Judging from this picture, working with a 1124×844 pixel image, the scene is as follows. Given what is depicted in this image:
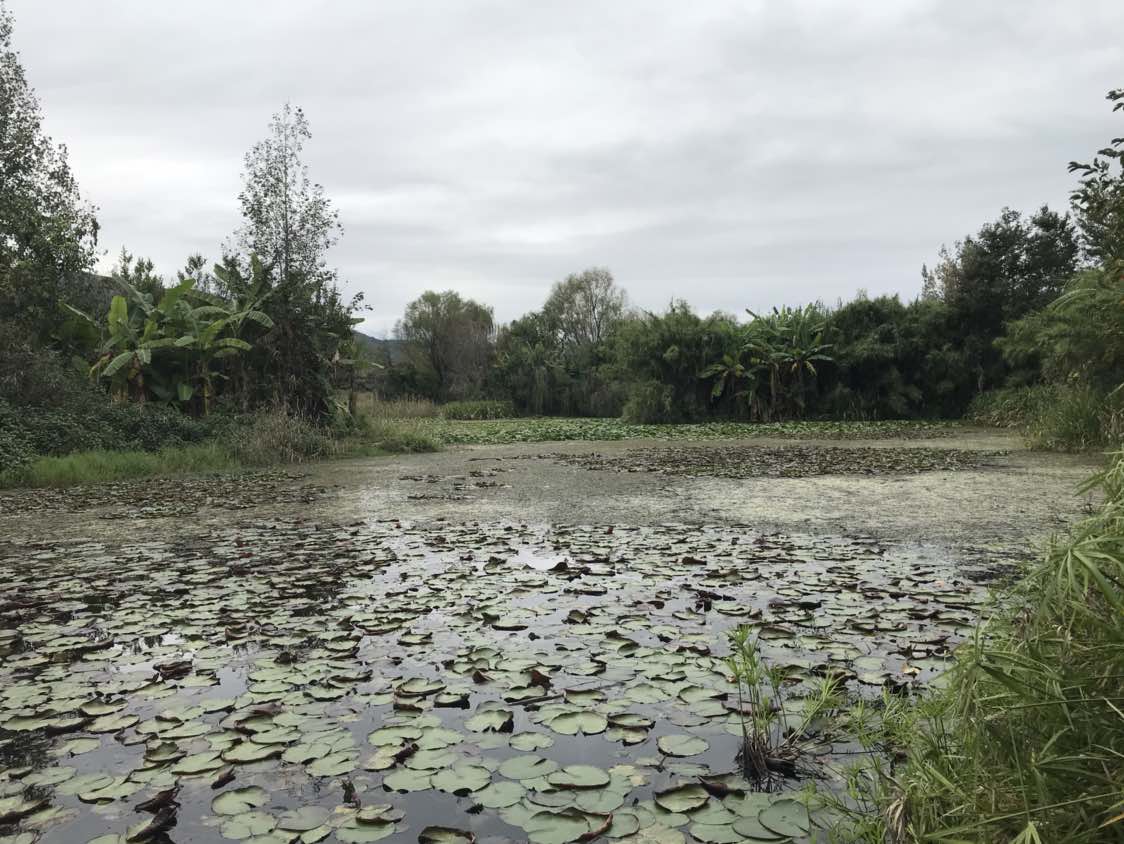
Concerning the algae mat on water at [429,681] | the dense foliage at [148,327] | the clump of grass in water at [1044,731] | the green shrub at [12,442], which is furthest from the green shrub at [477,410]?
the clump of grass in water at [1044,731]

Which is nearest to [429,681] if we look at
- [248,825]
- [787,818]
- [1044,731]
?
[248,825]

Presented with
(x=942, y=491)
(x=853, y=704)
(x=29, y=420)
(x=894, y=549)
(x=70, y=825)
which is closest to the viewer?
(x=70, y=825)

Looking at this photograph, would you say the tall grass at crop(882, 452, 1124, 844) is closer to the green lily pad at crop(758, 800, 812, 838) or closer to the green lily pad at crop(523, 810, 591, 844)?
the green lily pad at crop(758, 800, 812, 838)

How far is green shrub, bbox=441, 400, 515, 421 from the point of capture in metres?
33.3

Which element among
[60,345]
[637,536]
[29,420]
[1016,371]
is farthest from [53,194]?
[1016,371]

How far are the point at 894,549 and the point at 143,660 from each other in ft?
15.1

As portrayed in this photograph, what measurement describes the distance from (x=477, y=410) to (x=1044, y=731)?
106 ft

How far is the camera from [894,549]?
5293 mm

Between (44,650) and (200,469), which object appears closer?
(44,650)

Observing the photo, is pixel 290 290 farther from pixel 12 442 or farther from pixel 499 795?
pixel 499 795

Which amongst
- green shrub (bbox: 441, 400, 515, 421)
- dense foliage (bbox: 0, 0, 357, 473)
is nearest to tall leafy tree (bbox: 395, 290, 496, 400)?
green shrub (bbox: 441, 400, 515, 421)

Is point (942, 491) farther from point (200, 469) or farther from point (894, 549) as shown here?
point (200, 469)

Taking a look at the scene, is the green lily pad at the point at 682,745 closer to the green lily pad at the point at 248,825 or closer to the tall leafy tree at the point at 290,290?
the green lily pad at the point at 248,825

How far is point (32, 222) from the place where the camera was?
1468cm
